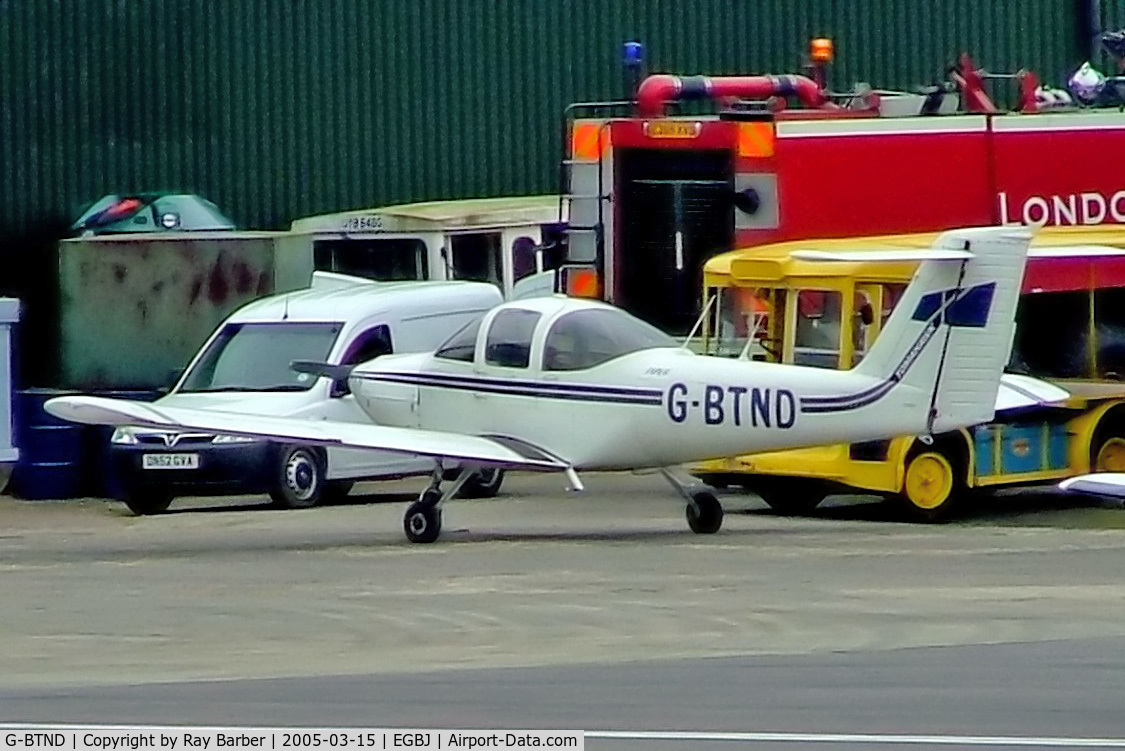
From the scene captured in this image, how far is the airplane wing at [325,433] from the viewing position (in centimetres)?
1842

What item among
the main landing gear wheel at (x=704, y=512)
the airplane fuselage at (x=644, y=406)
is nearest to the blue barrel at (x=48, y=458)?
the airplane fuselage at (x=644, y=406)

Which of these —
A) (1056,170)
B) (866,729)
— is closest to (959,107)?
(1056,170)

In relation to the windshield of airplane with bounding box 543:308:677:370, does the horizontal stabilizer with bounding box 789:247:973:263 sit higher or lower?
higher

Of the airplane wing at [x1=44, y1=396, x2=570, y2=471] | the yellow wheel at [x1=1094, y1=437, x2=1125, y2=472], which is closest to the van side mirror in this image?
the airplane wing at [x1=44, y1=396, x2=570, y2=471]

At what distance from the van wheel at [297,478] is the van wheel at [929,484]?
515cm

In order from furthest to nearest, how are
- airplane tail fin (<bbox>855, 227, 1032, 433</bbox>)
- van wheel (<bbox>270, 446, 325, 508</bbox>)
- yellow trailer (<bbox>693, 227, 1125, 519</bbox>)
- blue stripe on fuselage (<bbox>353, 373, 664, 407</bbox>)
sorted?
1. van wheel (<bbox>270, 446, 325, 508</bbox>)
2. yellow trailer (<bbox>693, 227, 1125, 519</bbox>)
3. blue stripe on fuselage (<bbox>353, 373, 664, 407</bbox>)
4. airplane tail fin (<bbox>855, 227, 1032, 433</bbox>)

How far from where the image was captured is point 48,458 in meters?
24.6

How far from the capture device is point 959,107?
24328 millimetres

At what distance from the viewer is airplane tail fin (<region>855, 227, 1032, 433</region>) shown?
60.3 ft

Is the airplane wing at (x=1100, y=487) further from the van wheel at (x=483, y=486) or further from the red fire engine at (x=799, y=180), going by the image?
the van wheel at (x=483, y=486)

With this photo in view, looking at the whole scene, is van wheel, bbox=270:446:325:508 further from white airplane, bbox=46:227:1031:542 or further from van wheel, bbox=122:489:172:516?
white airplane, bbox=46:227:1031:542
